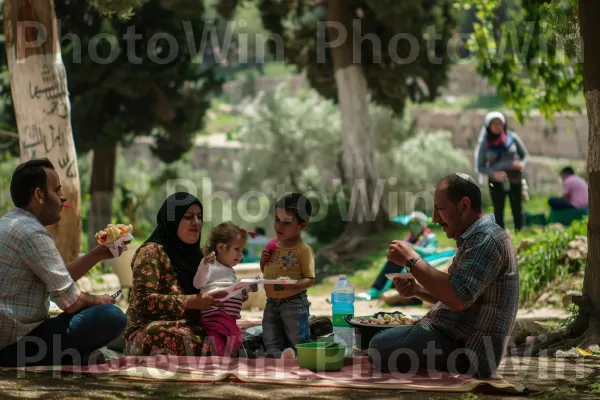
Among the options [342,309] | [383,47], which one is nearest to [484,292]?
[342,309]

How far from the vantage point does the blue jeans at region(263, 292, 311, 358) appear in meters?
6.47

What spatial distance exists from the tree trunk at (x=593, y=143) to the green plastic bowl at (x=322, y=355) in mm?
2506

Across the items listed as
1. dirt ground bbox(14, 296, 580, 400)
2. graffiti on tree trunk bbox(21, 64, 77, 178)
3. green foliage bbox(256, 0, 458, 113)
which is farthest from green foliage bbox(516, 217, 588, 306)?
green foliage bbox(256, 0, 458, 113)

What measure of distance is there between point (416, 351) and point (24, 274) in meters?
2.17

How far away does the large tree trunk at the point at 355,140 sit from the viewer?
17047mm

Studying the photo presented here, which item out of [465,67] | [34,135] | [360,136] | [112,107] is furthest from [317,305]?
[465,67]

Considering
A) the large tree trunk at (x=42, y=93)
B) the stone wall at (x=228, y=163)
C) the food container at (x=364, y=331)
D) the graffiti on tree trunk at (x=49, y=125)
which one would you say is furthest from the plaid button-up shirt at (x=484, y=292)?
the stone wall at (x=228, y=163)

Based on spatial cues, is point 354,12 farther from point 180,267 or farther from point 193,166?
point 193,166

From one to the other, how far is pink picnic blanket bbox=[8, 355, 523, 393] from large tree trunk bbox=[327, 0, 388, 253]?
10908 millimetres

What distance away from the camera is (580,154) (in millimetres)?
28422

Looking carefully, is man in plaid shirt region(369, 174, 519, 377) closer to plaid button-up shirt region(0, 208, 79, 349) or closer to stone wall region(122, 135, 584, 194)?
plaid button-up shirt region(0, 208, 79, 349)

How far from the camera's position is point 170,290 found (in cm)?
628

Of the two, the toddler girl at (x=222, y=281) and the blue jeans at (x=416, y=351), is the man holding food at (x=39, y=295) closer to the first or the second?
the toddler girl at (x=222, y=281)

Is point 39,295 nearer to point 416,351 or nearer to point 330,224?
point 416,351
